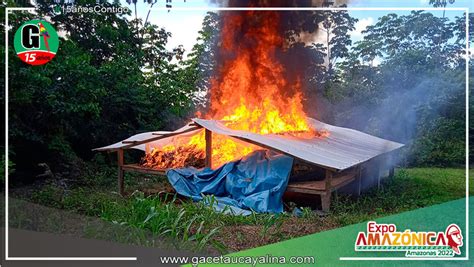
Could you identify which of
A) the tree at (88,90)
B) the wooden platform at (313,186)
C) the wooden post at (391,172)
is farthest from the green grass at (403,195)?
the tree at (88,90)

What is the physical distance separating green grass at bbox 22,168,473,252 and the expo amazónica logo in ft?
6.85

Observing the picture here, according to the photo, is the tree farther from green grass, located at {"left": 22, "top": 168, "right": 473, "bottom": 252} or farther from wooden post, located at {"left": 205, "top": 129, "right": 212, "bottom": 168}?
wooden post, located at {"left": 205, "top": 129, "right": 212, "bottom": 168}

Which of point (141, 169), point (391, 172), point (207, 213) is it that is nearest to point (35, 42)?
point (207, 213)

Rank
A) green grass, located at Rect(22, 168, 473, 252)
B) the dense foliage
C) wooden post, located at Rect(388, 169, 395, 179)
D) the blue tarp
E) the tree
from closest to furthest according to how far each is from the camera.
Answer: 1. green grass, located at Rect(22, 168, 473, 252)
2. the tree
3. the dense foliage
4. the blue tarp
5. wooden post, located at Rect(388, 169, 395, 179)

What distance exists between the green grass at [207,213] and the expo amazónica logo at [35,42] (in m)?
2.09

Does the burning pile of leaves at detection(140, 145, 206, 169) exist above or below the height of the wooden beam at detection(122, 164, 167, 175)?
above

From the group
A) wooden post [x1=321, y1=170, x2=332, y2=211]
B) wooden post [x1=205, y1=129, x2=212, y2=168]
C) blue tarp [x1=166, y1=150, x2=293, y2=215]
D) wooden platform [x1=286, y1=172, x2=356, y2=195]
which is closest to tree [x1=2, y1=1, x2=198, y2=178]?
wooden post [x1=205, y1=129, x2=212, y2=168]

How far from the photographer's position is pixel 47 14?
502 centimetres

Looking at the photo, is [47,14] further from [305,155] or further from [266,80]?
[266,80]

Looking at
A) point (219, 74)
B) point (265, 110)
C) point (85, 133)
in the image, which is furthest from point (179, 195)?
point (219, 74)

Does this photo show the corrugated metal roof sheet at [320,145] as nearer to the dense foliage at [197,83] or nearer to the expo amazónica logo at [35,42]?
the dense foliage at [197,83]

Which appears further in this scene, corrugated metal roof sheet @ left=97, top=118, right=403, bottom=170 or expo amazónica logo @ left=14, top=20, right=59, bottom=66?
corrugated metal roof sheet @ left=97, top=118, right=403, bottom=170

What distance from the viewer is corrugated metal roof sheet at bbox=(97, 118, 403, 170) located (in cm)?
673

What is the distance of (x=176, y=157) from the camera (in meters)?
8.11
